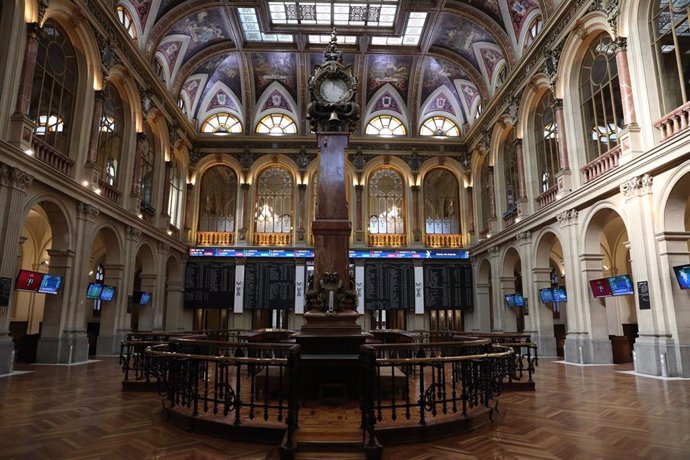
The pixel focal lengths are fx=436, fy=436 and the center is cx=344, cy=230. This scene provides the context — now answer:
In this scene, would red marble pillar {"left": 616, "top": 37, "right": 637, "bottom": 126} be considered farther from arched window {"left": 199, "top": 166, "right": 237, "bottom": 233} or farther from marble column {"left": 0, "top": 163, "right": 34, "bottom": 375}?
arched window {"left": 199, "top": 166, "right": 237, "bottom": 233}

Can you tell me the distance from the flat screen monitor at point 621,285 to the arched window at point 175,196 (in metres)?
18.3

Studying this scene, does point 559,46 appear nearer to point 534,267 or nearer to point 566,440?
point 534,267

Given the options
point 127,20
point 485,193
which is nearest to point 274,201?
point 127,20

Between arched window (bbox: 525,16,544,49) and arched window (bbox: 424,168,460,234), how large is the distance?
8591 mm

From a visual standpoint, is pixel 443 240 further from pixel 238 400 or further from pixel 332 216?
pixel 238 400

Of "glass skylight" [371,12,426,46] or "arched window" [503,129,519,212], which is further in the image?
"glass skylight" [371,12,426,46]

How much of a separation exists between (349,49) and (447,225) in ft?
34.2

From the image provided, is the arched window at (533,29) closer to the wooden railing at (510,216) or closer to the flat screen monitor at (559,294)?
the wooden railing at (510,216)

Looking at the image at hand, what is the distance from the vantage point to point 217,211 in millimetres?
23531

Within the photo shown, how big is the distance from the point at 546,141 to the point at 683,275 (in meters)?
7.75

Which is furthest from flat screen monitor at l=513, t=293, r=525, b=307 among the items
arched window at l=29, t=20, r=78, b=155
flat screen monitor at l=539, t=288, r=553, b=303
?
arched window at l=29, t=20, r=78, b=155

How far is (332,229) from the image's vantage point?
740cm

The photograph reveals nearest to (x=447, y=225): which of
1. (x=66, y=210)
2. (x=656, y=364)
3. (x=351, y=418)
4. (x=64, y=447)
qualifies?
(x=656, y=364)

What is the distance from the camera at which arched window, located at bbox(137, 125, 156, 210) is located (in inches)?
712
